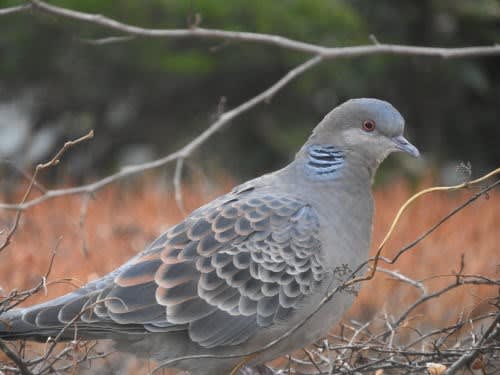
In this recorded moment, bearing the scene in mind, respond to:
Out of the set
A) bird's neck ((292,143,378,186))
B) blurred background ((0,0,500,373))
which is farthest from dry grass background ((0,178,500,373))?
bird's neck ((292,143,378,186))

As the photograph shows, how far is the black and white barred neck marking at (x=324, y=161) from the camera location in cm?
362

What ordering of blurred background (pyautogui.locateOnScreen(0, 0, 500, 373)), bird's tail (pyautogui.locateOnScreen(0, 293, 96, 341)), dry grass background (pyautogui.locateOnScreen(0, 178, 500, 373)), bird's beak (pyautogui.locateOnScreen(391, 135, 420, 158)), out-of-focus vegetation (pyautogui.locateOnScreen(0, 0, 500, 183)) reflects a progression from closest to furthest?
1. bird's tail (pyautogui.locateOnScreen(0, 293, 96, 341))
2. bird's beak (pyautogui.locateOnScreen(391, 135, 420, 158))
3. dry grass background (pyautogui.locateOnScreen(0, 178, 500, 373))
4. blurred background (pyautogui.locateOnScreen(0, 0, 500, 373))
5. out-of-focus vegetation (pyautogui.locateOnScreen(0, 0, 500, 183))

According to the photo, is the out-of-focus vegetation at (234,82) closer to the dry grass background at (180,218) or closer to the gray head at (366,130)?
the dry grass background at (180,218)

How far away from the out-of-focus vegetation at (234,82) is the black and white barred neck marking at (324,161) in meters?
3.90

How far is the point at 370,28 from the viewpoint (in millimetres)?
8406

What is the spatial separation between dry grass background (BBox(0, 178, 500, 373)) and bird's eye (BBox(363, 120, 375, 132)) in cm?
117

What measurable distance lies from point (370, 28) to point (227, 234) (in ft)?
17.5

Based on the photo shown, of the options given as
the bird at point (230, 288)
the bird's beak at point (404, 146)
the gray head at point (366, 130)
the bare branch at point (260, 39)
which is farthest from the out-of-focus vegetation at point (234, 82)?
the bird at point (230, 288)

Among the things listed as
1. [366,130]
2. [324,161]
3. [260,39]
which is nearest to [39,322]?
[324,161]

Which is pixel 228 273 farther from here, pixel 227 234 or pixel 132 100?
pixel 132 100

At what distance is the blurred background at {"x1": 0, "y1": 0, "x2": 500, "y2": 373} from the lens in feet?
22.2

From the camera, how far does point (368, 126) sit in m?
3.63

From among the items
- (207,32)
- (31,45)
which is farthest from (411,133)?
(207,32)

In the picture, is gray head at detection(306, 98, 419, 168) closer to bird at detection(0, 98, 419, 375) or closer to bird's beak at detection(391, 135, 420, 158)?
bird's beak at detection(391, 135, 420, 158)
